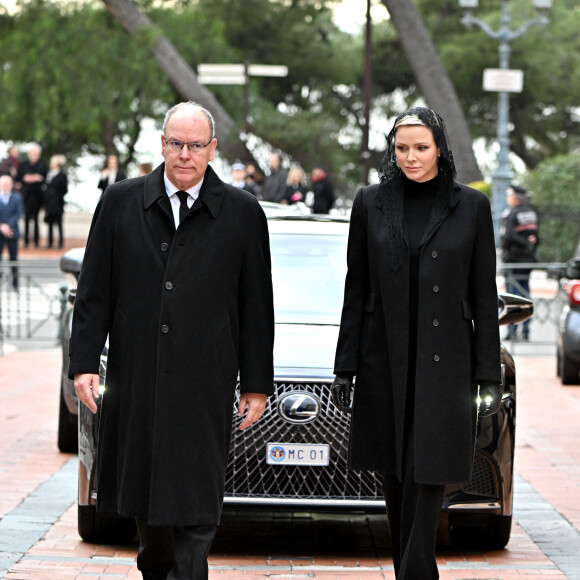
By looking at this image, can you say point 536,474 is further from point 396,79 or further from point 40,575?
point 396,79

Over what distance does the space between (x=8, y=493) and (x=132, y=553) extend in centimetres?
155

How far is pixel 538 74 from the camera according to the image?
45.2 m

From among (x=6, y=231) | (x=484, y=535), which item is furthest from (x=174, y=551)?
(x=6, y=231)

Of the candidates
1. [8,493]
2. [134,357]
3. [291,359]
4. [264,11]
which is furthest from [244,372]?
[264,11]

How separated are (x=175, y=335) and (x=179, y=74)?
2788cm

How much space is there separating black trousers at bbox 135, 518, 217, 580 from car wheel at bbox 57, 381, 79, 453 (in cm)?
382

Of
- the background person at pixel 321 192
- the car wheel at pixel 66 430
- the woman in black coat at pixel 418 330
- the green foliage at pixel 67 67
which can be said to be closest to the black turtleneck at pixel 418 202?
the woman in black coat at pixel 418 330

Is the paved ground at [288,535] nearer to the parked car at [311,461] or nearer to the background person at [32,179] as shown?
the parked car at [311,461]

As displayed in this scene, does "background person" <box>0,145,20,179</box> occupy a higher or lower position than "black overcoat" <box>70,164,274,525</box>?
lower

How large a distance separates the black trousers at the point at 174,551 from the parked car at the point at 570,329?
8257 mm

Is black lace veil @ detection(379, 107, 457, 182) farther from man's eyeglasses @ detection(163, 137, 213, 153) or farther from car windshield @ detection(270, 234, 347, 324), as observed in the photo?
car windshield @ detection(270, 234, 347, 324)

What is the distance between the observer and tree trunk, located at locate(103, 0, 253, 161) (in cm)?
3145

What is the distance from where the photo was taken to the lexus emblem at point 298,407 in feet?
19.6

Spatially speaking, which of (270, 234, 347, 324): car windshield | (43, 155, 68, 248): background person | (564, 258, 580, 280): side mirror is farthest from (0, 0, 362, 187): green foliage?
(270, 234, 347, 324): car windshield
